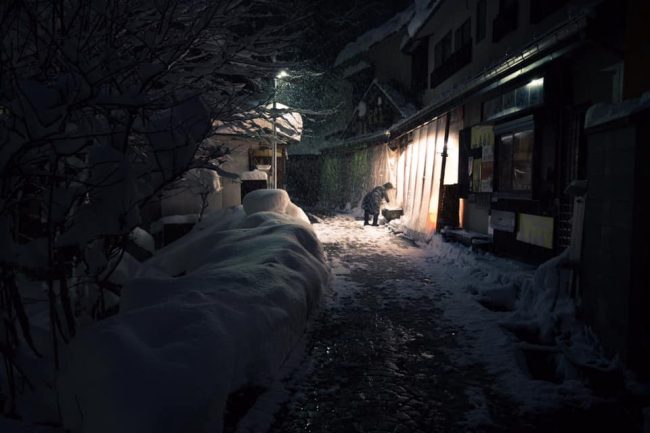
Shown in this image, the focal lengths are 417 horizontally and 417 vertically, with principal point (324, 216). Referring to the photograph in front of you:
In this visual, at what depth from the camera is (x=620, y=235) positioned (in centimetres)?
420

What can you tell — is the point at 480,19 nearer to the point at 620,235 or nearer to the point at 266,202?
the point at 266,202

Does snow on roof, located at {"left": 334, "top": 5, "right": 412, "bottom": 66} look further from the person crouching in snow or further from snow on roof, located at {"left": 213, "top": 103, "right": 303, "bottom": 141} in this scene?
snow on roof, located at {"left": 213, "top": 103, "right": 303, "bottom": 141}

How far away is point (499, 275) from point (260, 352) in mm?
5736

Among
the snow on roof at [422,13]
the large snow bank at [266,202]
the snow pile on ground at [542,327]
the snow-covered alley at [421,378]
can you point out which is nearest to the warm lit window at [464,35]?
the snow on roof at [422,13]

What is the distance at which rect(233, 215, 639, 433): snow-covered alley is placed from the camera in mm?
3496

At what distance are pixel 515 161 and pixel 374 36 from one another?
20127mm

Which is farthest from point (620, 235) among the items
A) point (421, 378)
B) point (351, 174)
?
point (351, 174)

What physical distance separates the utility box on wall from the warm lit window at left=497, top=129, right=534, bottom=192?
4476 millimetres

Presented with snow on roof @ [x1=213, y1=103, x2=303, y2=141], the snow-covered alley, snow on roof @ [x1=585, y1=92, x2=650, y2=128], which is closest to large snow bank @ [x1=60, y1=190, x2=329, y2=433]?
the snow-covered alley

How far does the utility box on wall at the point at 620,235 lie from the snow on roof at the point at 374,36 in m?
18.1

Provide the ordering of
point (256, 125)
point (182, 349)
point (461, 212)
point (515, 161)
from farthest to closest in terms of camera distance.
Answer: point (461, 212) → point (515, 161) → point (256, 125) → point (182, 349)

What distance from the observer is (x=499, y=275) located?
26.4 feet

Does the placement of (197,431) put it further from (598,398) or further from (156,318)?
(598,398)

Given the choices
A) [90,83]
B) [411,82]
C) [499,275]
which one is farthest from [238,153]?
[90,83]
